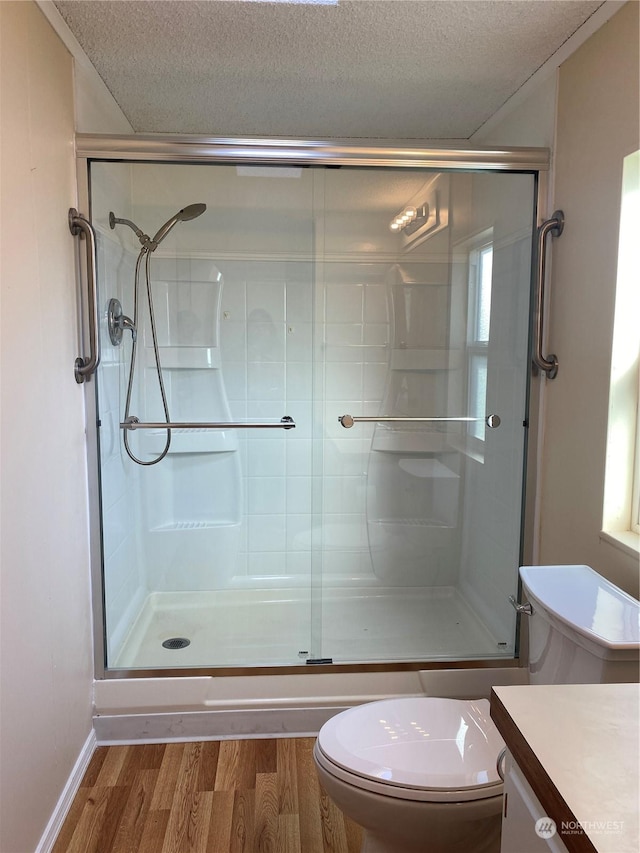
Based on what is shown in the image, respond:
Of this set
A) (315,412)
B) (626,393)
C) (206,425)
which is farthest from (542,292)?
(206,425)

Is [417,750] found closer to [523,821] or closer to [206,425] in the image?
[523,821]

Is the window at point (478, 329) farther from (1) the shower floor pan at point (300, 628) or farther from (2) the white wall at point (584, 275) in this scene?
(1) the shower floor pan at point (300, 628)

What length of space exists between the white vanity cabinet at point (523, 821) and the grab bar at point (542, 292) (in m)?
1.51

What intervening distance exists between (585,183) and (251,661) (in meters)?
2.04

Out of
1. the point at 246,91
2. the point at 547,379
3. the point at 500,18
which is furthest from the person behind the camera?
the point at 246,91

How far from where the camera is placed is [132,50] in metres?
1.99

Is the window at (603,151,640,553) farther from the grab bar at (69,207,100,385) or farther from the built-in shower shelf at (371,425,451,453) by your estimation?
the grab bar at (69,207,100,385)

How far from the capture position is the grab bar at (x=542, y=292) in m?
2.06

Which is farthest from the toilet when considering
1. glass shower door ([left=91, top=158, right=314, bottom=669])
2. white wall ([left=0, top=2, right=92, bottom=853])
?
glass shower door ([left=91, top=158, right=314, bottom=669])

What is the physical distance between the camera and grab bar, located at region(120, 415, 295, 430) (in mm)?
2375

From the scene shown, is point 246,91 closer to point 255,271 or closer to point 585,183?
point 255,271

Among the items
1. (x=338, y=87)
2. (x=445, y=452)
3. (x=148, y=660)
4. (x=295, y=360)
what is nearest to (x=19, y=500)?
(x=148, y=660)

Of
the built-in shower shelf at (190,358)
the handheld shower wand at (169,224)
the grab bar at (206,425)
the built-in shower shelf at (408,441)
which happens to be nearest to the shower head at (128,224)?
the handheld shower wand at (169,224)

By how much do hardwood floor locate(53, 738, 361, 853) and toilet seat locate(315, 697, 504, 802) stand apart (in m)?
0.47
